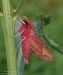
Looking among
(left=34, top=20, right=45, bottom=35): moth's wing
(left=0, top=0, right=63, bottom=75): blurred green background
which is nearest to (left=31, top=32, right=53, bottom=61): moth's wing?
(left=34, top=20, right=45, bottom=35): moth's wing

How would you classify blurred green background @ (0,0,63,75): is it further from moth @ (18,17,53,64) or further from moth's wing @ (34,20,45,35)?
moth @ (18,17,53,64)

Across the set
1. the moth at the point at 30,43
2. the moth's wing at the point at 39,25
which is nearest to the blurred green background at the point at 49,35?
the moth's wing at the point at 39,25

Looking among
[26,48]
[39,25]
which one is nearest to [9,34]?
[26,48]

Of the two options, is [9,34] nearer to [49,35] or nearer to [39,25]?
[39,25]

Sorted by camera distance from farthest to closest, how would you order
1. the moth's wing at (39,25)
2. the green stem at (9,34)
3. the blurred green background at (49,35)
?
the blurred green background at (49,35), the moth's wing at (39,25), the green stem at (9,34)

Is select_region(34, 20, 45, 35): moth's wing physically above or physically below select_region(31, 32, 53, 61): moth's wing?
above

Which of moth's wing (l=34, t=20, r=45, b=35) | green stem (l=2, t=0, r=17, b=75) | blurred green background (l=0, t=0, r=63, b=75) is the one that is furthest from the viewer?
blurred green background (l=0, t=0, r=63, b=75)

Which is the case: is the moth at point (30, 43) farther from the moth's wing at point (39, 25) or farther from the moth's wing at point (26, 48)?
the moth's wing at point (39, 25)

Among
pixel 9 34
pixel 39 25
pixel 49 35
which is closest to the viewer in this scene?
pixel 9 34
